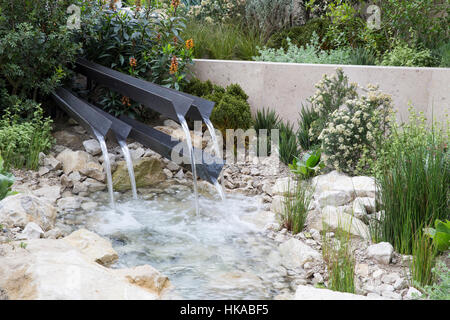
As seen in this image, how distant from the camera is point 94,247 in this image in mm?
3375

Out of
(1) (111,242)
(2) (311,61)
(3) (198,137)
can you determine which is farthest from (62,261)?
(2) (311,61)

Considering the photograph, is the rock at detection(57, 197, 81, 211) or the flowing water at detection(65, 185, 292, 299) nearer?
the flowing water at detection(65, 185, 292, 299)

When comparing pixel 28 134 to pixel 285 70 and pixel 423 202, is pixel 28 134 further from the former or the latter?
pixel 423 202

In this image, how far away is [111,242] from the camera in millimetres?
3732

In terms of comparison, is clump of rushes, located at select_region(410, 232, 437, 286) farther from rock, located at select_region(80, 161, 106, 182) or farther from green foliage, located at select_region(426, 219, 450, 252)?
rock, located at select_region(80, 161, 106, 182)

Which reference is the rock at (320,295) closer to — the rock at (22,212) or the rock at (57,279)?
the rock at (57,279)

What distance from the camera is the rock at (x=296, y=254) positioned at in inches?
134

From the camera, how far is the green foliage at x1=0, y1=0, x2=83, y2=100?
16.5ft

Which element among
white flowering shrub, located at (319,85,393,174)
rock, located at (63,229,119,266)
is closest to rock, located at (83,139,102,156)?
rock, located at (63,229,119,266)

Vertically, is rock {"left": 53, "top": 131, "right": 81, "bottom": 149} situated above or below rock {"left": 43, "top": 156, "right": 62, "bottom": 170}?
above

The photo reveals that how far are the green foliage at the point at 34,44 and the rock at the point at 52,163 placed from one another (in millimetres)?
872

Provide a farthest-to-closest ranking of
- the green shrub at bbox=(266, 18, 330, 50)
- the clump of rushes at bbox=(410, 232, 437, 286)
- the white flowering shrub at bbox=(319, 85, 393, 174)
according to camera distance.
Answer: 1. the green shrub at bbox=(266, 18, 330, 50)
2. the white flowering shrub at bbox=(319, 85, 393, 174)
3. the clump of rushes at bbox=(410, 232, 437, 286)

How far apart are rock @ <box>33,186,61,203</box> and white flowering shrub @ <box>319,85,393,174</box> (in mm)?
2765

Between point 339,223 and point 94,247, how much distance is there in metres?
1.84
